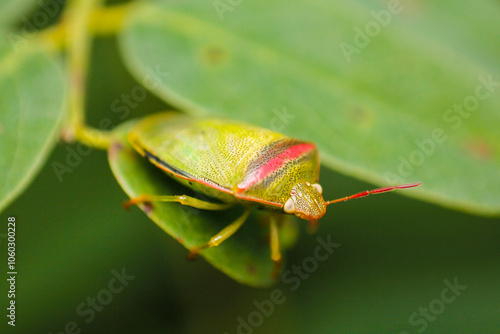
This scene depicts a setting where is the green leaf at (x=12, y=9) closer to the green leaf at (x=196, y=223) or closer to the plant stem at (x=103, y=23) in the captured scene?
the plant stem at (x=103, y=23)

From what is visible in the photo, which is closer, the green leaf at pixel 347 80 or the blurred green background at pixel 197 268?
the green leaf at pixel 347 80

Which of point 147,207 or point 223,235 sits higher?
point 147,207

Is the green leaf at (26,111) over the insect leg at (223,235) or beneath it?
over

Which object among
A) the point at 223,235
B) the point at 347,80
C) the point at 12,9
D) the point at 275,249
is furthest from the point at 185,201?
the point at 12,9

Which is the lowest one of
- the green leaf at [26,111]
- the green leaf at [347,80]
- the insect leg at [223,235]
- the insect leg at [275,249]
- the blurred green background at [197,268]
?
the blurred green background at [197,268]

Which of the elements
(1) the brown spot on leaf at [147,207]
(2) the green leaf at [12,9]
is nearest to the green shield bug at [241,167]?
(1) the brown spot on leaf at [147,207]

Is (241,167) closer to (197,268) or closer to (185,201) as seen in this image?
(185,201)

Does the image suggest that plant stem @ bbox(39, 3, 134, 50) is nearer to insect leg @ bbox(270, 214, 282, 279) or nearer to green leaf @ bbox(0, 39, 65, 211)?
green leaf @ bbox(0, 39, 65, 211)
